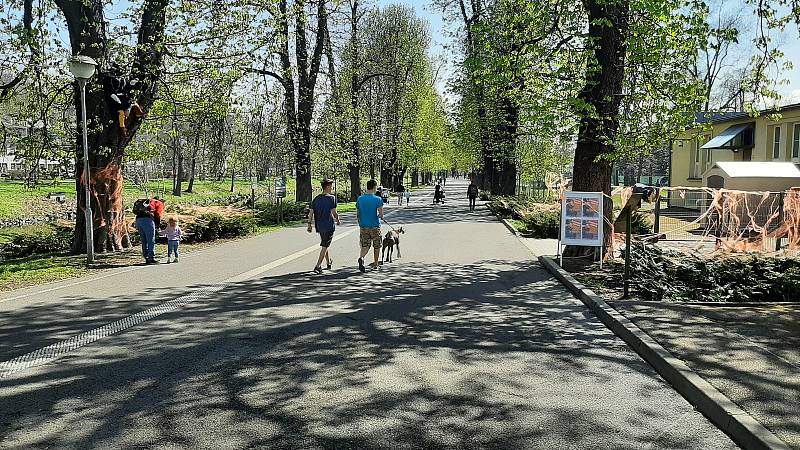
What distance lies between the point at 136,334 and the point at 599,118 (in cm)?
914

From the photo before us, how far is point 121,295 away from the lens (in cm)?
996

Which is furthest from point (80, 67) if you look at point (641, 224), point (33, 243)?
point (641, 224)

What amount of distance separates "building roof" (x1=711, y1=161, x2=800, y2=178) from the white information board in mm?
7712

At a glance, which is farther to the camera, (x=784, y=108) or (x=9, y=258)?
(x=784, y=108)

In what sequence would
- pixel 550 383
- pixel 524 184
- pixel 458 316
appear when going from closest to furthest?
pixel 550 383, pixel 458 316, pixel 524 184

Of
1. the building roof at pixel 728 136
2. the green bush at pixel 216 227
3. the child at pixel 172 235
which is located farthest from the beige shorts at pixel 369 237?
the building roof at pixel 728 136

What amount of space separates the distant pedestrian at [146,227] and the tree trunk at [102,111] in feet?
6.24

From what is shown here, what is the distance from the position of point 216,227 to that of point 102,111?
16.9ft

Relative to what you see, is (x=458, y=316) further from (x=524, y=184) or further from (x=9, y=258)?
(x=524, y=184)

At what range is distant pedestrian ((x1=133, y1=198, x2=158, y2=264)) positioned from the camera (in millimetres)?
13742

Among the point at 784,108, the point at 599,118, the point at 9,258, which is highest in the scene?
Answer: the point at 784,108

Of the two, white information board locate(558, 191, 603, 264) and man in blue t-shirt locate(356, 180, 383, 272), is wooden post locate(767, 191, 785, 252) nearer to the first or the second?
white information board locate(558, 191, 603, 264)

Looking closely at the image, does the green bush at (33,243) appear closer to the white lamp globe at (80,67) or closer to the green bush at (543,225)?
the white lamp globe at (80,67)

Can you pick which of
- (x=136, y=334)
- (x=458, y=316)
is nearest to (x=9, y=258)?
(x=136, y=334)
